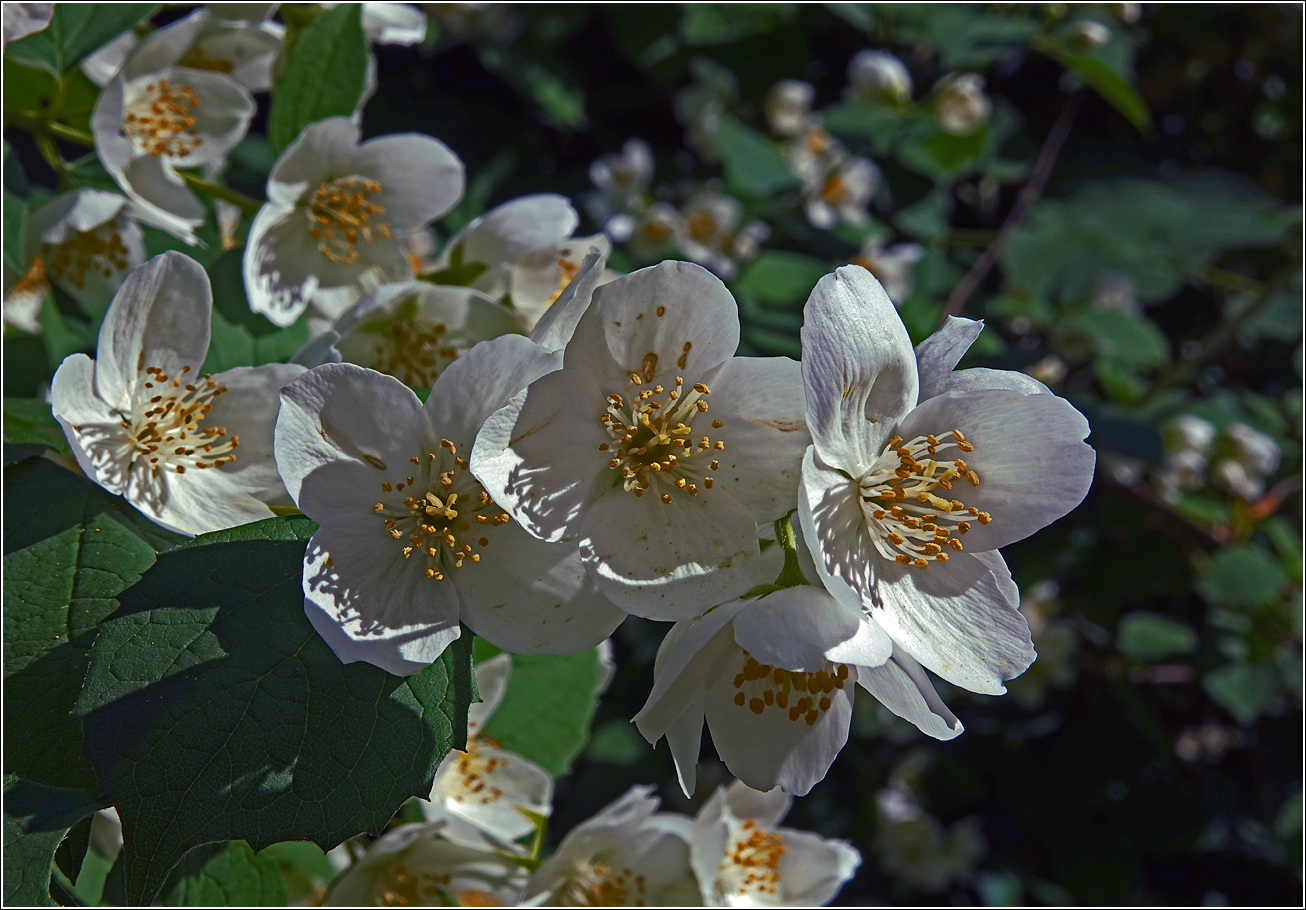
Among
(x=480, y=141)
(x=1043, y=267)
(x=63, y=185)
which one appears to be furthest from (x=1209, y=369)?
(x=63, y=185)

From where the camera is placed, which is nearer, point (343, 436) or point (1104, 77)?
point (343, 436)

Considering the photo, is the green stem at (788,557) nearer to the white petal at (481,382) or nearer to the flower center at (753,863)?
the white petal at (481,382)

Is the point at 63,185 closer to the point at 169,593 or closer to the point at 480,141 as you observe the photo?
the point at 169,593

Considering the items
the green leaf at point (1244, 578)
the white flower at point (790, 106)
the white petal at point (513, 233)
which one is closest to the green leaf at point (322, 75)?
the white petal at point (513, 233)

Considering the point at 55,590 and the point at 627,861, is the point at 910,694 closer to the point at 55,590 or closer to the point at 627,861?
the point at 627,861

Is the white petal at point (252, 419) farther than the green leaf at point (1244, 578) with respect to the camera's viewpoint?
No

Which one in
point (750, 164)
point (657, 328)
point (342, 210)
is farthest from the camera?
point (750, 164)

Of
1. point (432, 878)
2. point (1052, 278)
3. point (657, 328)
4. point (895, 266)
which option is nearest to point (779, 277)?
point (895, 266)
